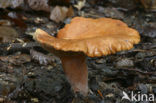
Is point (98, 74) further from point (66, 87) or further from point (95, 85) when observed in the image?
point (66, 87)

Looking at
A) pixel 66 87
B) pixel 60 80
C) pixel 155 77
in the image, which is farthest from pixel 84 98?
pixel 155 77

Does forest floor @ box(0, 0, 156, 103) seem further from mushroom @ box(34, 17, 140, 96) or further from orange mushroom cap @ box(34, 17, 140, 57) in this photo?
orange mushroom cap @ box(34, 17, 140, 57)

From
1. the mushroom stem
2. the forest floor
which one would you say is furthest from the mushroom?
the forest floor

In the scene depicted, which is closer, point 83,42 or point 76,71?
point 83,42

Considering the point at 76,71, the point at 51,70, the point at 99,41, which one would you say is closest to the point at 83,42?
the point at 99,41

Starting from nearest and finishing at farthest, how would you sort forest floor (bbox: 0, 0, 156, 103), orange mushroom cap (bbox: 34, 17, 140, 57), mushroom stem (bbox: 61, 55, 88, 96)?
orange mushroom cap (bbox: 34, 17, 140, 57), mushroom stem (bbox: 61, 55, 88, 96), forest floor (bbox: 0, 0, 156, 103)

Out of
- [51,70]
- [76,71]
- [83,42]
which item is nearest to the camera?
[83,42]

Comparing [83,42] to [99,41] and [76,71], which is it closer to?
[99,41]
